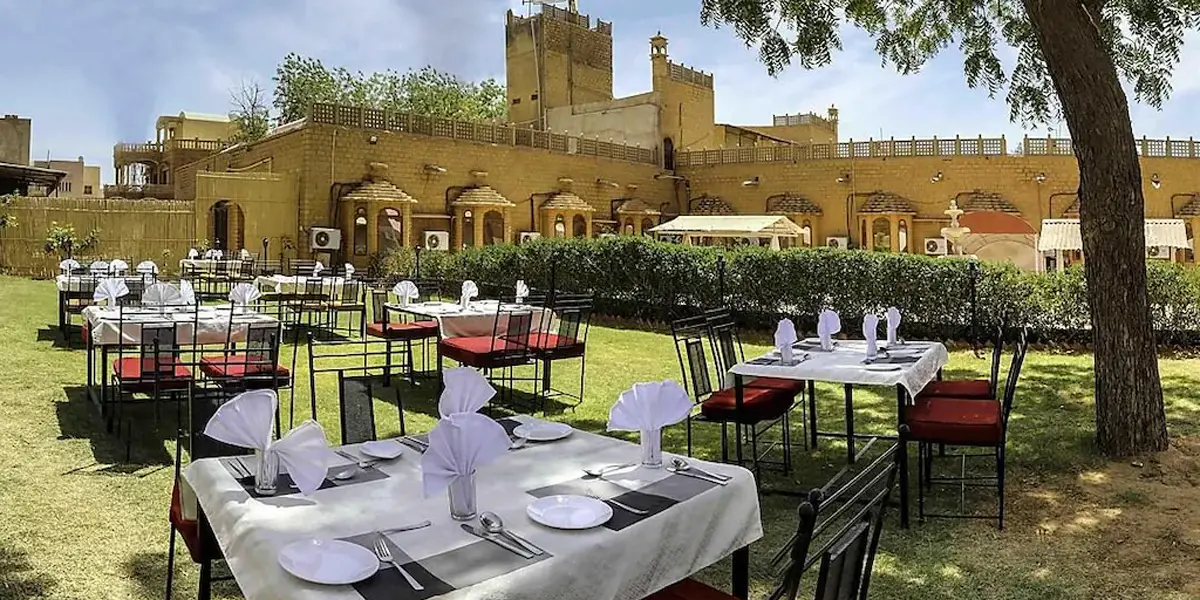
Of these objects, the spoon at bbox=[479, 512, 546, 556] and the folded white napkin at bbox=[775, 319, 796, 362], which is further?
the folded white napkin at bbox=[775, 319, 796, 362]

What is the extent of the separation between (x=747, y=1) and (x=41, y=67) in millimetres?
11902

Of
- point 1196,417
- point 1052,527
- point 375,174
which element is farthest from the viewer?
point 375,174

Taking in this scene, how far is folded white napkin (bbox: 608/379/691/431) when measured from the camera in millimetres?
2615

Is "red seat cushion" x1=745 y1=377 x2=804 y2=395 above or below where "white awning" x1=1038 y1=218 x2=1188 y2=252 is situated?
below

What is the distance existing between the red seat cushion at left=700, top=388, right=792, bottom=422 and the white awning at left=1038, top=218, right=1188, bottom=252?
16426 millimetres

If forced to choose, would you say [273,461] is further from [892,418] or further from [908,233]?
[908,233]

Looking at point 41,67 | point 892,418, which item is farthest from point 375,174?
point 892,418

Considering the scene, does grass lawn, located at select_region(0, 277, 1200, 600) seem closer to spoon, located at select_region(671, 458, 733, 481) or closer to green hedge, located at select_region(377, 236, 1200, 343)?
spoon, located at select_region(671, 458, 733, 481)

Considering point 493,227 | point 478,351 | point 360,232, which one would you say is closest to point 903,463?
point 478,351

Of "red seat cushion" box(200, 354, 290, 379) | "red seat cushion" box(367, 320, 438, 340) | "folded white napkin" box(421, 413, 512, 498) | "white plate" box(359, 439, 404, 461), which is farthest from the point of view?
"red seat cushion" box(367, 320, 438, 340)

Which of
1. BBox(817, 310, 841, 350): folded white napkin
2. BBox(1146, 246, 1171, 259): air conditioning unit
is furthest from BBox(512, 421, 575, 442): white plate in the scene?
BBox(1146, 246, 1171, 259): air conditioning unit

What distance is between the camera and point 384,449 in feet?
8.96

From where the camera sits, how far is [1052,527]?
399 centimetres

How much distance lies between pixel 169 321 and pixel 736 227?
64.4ft
